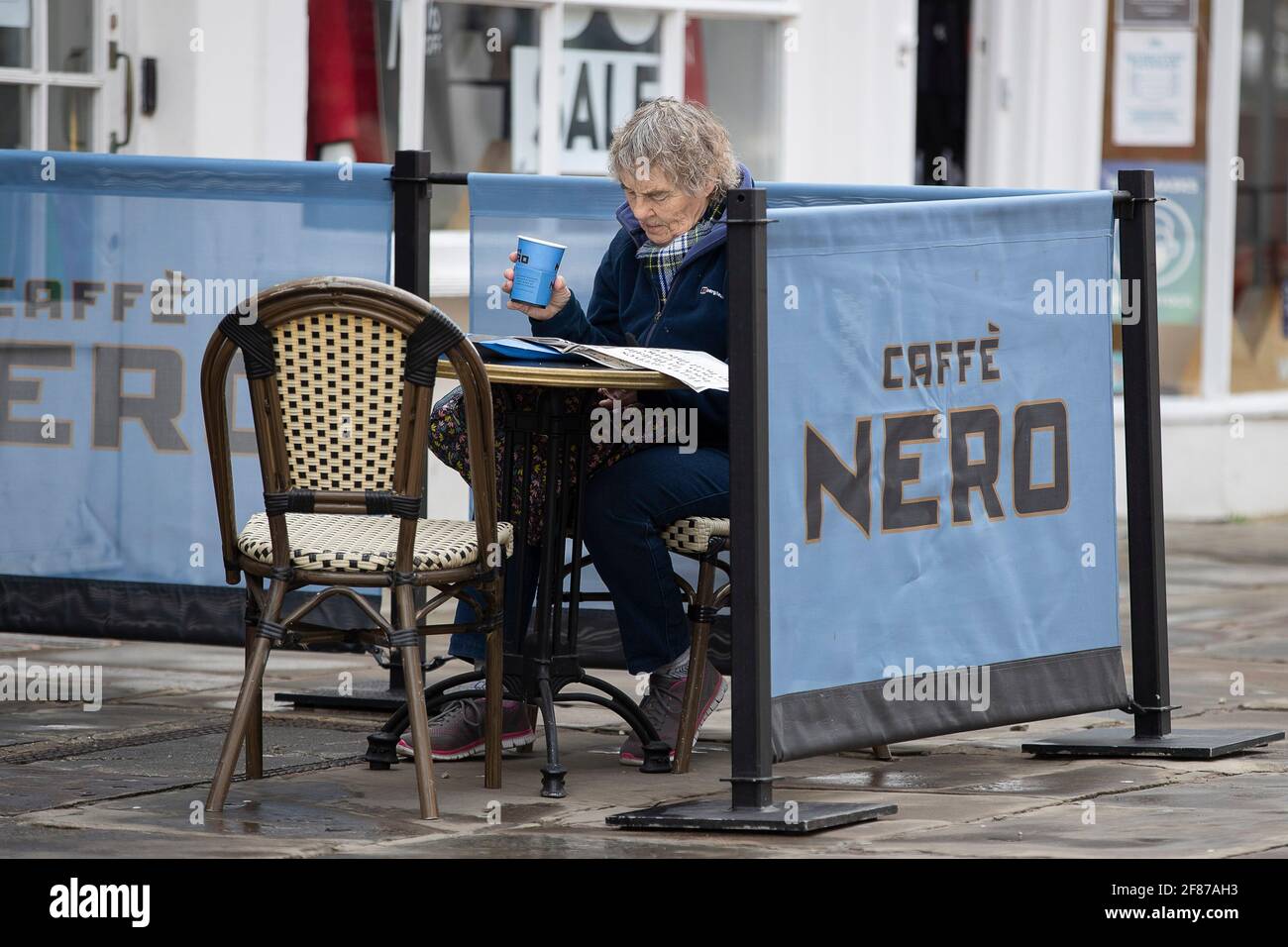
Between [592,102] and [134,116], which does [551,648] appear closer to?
[134,116]

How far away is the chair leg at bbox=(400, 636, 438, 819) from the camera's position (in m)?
4.65

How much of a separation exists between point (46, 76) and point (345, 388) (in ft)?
13.1

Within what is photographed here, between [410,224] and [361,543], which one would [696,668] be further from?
[410,224]

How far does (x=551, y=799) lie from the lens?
4.95m

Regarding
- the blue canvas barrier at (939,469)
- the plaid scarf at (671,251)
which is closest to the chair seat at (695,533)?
the blue canvas barrier at (939,469)

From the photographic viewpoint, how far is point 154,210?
19.7ft

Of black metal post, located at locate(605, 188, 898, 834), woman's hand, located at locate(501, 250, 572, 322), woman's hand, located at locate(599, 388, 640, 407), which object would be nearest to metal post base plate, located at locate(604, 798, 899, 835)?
black metal post, located at locate(605, 188, 898, 834)

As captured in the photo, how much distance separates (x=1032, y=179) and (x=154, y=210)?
5591 millimetres

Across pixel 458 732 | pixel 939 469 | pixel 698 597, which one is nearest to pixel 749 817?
pixel 698 597

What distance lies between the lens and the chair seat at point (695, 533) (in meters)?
5.17

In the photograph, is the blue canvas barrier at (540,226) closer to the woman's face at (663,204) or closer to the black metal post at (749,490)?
the woman's face at (663,204)

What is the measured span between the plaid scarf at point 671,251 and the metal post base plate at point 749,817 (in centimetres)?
130

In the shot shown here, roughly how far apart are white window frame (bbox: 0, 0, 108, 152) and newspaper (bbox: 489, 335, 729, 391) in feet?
11.9
